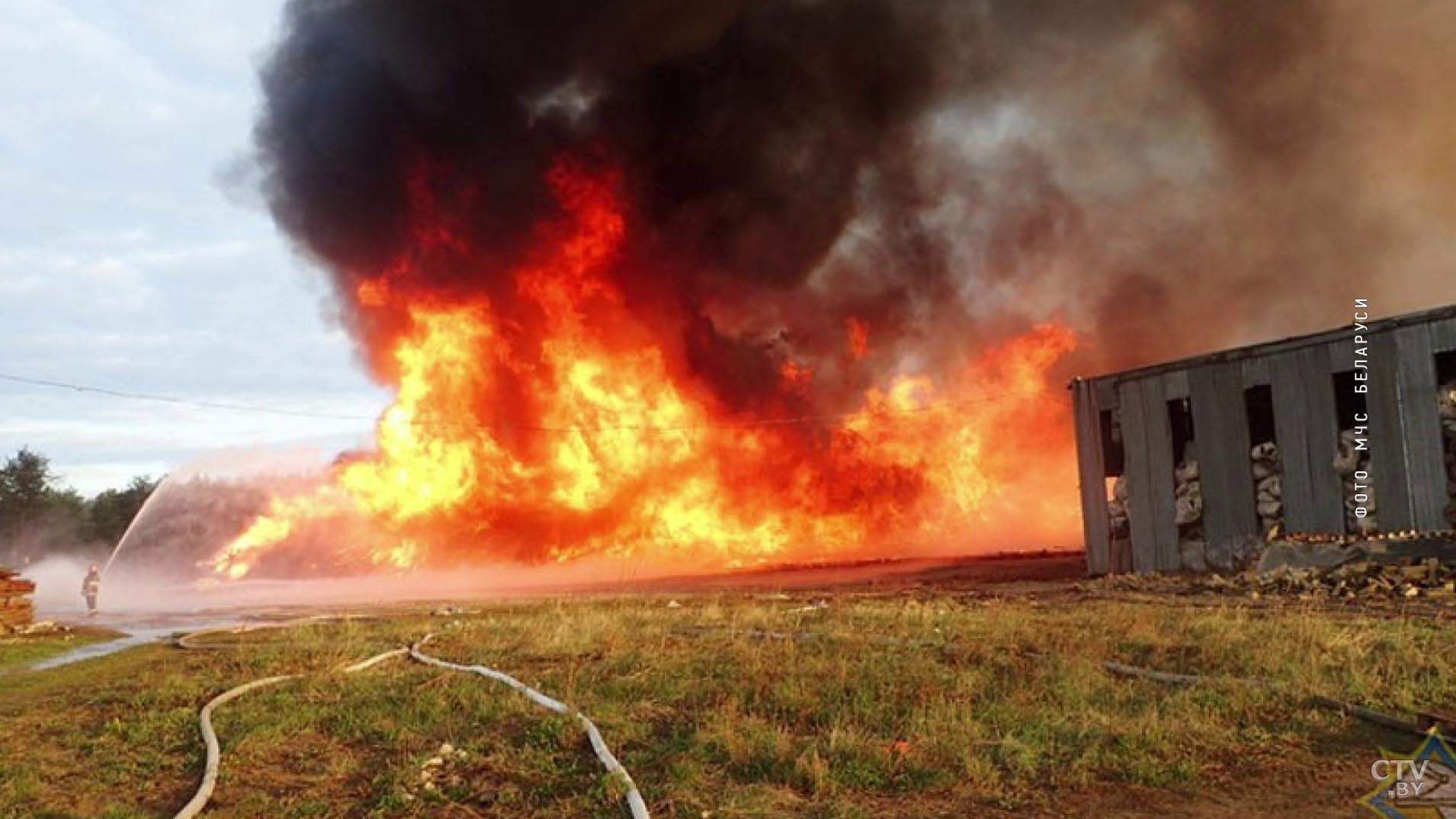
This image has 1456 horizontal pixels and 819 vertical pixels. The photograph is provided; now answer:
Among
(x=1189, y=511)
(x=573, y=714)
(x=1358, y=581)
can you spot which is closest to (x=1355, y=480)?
(x=1358, y=581)

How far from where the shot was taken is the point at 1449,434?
721 inches

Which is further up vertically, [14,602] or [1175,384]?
[1175,384]

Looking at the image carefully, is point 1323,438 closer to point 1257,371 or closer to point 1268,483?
point 1268,483

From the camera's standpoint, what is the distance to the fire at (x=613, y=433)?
41.4m

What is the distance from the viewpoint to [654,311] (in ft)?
142

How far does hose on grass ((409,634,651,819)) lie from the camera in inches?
222

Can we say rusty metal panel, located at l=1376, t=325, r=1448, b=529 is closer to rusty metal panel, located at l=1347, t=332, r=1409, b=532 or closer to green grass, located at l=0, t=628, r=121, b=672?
rusty metal panel, located at l=1347, t=332, r=1409, b=532

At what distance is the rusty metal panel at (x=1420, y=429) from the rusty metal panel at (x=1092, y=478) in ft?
24.9

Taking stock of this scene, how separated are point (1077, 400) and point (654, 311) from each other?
857 inches

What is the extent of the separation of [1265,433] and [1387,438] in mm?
3647

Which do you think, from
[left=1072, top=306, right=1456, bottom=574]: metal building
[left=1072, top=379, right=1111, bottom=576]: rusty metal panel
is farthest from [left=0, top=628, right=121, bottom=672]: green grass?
[left=1072, top=306, right=1456, bottom=574]: metal building

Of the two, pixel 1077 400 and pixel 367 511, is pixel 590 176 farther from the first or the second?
pixel 1077 400

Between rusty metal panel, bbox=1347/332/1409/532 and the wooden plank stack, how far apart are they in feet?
94.5

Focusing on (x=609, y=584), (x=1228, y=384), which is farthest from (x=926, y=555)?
(x=1228, y=384)
